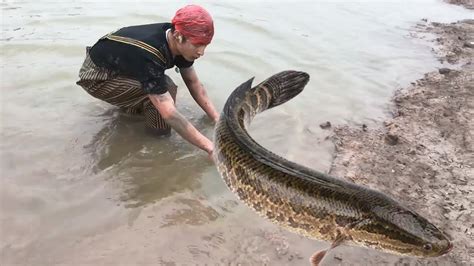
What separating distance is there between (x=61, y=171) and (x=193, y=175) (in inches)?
45.0

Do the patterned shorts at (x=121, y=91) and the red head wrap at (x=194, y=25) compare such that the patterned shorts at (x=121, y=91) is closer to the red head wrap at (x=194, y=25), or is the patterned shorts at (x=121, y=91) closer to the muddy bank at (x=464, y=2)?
the red head wrap at (x=194, y=25)

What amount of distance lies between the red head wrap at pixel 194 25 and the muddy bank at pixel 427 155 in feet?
5.38

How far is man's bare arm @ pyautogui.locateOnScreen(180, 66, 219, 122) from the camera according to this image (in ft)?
14.5

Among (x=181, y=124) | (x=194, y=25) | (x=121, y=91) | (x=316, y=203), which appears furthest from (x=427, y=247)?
(x=121, y=91)

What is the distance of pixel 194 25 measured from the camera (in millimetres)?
3553

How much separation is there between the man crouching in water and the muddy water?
0.39m

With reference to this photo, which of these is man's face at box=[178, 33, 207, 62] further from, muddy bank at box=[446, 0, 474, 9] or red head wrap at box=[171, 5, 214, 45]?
muddy bank at box=[446, 0, 474, 9]

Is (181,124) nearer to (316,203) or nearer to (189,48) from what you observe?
(189,48)

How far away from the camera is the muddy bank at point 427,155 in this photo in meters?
3.54

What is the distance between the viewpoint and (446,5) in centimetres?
1098

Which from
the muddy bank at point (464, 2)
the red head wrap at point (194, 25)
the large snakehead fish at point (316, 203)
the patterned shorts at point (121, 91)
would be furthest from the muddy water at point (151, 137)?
the muddy bank at point (464, 2)

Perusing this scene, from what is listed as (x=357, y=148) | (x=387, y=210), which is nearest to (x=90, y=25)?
(x=357, y=148)

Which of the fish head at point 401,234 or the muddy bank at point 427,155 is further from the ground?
the fish head at point 401,234

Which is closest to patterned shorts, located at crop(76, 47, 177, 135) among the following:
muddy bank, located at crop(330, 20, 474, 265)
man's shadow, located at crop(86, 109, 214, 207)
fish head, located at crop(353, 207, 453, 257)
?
man's shadow, located at crop(86, 109, 214, 207)
